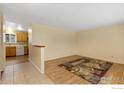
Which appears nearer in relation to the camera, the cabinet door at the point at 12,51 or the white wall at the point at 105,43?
the white wall at the point at 105,43

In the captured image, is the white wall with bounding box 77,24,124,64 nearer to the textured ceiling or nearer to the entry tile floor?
the textured ceiling

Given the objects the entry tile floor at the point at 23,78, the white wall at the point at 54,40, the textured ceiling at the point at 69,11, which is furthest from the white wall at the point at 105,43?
the entry tile floor at the point at 23,78

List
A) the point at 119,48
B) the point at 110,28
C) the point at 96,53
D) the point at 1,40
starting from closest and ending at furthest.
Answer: the point at 1,40 → the point at 119,48 → the point at 110,28 → the point at 96,53

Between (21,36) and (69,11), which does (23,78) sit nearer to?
(69,11)

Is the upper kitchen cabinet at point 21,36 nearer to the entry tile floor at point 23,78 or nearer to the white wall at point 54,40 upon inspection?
the white wall at point 54,40

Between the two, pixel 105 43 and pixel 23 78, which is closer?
pixel 23 78

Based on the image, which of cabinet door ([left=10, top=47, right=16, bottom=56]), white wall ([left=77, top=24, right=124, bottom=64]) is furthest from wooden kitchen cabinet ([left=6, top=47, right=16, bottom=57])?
white wall ([left=77, top=24, right=124, bottom=64])

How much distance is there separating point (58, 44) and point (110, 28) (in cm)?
325

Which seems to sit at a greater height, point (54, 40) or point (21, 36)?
point (21, 36)

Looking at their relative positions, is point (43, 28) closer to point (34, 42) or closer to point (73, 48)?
point (34, 42)

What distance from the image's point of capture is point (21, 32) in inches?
299

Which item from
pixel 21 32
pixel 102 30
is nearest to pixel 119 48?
pixel 102 30

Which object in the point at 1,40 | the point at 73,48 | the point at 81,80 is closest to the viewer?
the point at 81,80

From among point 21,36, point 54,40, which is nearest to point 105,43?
point 54,40
